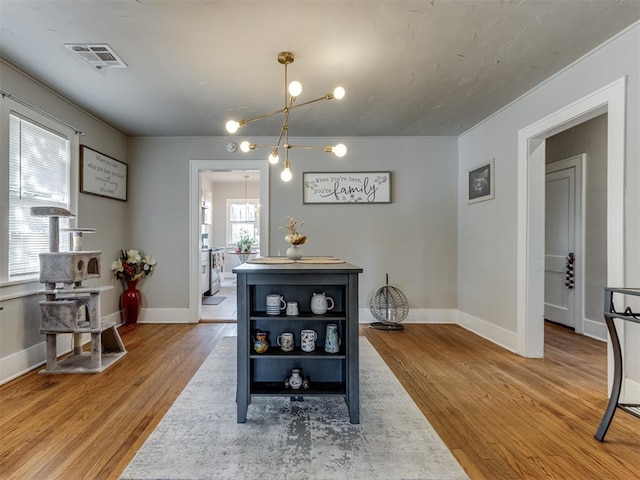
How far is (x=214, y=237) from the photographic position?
8766 mm

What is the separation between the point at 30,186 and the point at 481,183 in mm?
4478

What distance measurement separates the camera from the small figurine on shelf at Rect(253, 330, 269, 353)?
1961 millimetres

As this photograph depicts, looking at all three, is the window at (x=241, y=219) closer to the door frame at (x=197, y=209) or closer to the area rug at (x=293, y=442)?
the door frame at (x=197, y=209)

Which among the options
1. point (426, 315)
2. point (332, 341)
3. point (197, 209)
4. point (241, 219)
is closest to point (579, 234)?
point (426, 315)

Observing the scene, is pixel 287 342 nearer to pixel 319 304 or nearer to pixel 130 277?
pixel 319 304

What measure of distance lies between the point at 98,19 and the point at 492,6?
7.69 ft

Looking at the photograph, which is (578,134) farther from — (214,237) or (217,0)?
(214,237)

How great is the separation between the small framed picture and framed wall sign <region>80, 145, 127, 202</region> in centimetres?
437

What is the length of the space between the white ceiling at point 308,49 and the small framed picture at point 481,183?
62 cm

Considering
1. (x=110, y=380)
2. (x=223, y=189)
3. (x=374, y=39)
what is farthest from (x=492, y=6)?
(x=223, y=189)

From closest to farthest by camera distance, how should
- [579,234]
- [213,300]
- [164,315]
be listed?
1. [579,234]
2. [164,315]
3. [213,300]

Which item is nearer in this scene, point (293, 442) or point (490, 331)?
point (293, 442)

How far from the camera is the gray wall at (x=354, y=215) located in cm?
442

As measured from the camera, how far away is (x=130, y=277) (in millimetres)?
4168
